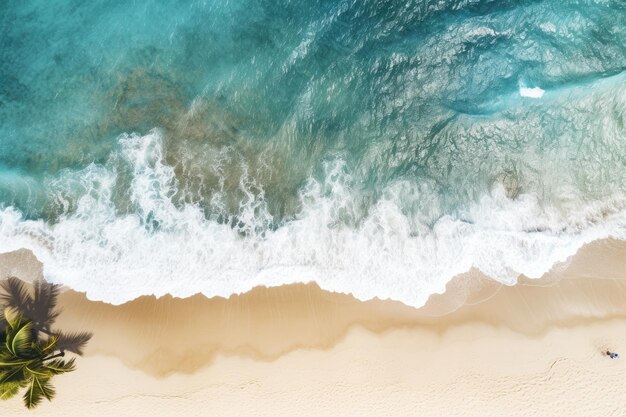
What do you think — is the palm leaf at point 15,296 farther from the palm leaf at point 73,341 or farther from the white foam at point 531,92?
the white foam at point 531,92

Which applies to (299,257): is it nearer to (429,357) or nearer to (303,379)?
(303,379)

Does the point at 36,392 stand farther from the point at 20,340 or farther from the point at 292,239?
the point at 292,239

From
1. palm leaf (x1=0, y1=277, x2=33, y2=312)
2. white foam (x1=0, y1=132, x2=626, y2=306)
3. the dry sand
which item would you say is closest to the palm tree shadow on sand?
palm leaf (x1=0, y1=277, x2=33, y2=312)

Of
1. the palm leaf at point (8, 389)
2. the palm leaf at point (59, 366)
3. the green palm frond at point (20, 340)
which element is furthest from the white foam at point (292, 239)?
the palm leaf at point (8, 389)

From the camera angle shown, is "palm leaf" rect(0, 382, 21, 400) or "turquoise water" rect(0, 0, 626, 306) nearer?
"palm leaf" rect(0, 382, 21, 400)

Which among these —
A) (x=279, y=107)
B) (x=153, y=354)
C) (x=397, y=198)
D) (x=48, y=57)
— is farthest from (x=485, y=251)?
(x=48, y=57)

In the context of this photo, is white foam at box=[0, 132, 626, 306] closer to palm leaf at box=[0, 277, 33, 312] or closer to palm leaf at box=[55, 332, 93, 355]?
palm leaf at box=[0, 277, 33, 312]

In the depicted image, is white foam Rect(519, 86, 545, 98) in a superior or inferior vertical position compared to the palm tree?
superior
